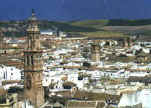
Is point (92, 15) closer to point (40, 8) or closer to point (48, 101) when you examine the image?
point (40, 8)

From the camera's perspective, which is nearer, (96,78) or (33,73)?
(33,73)

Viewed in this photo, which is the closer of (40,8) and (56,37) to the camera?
(56,37)

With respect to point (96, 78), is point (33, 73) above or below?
above

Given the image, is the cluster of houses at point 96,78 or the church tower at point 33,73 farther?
the cluster of houses at point 96,78

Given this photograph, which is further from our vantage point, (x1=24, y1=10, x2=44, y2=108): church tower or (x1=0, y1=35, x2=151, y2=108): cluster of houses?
(x1=0, y1=35, x2=151, y2=108): cluster of houses

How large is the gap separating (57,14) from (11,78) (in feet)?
455

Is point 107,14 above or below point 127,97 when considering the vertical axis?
above

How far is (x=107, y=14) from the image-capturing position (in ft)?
548

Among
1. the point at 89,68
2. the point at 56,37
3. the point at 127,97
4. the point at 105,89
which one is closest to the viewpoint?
the point at 127,97

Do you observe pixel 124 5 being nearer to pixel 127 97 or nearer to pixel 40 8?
pixel 40 8

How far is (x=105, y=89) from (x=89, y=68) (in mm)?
15336

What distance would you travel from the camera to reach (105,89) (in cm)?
2959

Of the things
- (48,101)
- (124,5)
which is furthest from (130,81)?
(124,5)

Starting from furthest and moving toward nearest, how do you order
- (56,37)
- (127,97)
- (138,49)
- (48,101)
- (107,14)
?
(107,14)
(56,37)
(138,49)
(48,101)
(127,97)
